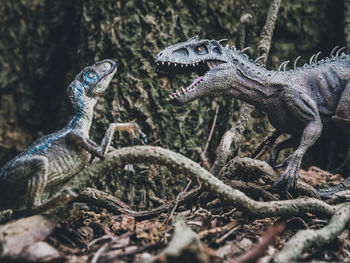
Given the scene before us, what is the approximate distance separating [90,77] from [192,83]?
61cm

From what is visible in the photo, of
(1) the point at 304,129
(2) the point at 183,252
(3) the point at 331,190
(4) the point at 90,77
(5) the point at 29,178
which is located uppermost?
(4) the point at 90,77

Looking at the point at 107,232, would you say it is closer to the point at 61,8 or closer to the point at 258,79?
the point at 258,79

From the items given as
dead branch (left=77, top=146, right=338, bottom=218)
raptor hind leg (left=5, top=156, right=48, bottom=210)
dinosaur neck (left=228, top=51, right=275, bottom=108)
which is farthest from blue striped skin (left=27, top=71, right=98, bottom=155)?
dinosaur neck (left=228, top=51, right=275, bottom=108)

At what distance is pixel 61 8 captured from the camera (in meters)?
4.56

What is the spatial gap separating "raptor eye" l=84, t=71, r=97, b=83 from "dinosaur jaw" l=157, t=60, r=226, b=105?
0.38 m

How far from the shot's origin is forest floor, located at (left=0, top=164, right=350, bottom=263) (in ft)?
5.77

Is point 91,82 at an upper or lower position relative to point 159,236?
upper

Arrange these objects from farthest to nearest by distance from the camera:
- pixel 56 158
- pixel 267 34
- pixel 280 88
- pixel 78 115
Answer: pixel 267 34 → pixel 280 88 → pixel 78 115 → pixel 56 158

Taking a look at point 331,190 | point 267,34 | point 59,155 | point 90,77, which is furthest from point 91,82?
point 267,34

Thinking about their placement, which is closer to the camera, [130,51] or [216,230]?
[216,230]

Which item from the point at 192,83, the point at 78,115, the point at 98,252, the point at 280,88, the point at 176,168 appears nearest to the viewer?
the point at 98,252

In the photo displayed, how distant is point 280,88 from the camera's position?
258cm

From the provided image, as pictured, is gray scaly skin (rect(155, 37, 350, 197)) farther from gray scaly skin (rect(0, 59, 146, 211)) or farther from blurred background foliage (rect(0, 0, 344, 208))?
blurred background foliage (rect(0, 0, 344, 208))

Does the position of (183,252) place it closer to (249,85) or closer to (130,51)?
(249,85)
